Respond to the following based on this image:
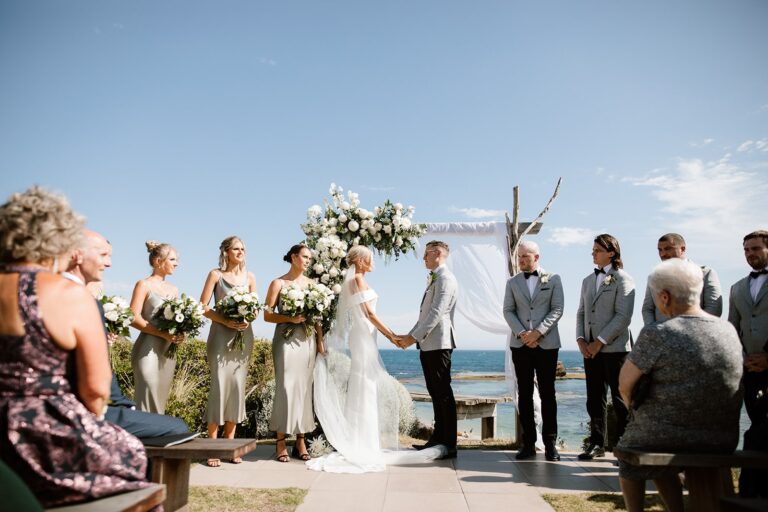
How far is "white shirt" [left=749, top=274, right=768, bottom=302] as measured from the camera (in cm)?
495

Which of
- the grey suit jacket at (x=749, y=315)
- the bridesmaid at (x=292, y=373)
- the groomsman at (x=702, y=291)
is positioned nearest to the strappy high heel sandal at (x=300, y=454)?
the bridesmaid at (x=292, y=373)

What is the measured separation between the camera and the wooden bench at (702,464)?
9.55 ft

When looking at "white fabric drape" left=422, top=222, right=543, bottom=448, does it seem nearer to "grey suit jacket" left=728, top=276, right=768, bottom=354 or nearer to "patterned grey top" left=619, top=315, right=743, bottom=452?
"grey suit jacket" left=728, top=276, right=768, bottom=354

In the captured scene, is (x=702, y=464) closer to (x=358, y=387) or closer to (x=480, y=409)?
(x=358, y=387)

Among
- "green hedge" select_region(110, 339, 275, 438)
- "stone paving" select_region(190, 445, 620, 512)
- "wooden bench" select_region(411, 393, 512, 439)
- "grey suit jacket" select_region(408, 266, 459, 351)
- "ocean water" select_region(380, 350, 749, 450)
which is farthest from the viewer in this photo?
"ocean water" select_region(380, 350, 749, 450)

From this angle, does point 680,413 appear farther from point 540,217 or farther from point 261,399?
point 261,399

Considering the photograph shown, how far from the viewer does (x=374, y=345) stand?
6152mm

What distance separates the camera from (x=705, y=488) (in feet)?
10.1

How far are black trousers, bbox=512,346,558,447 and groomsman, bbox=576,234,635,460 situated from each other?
0.38m

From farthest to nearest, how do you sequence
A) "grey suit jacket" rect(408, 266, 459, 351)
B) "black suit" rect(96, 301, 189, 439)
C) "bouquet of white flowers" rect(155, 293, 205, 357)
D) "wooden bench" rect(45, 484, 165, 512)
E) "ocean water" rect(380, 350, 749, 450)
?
"ocean water" rect(380, 350, 749, 450)
"grey suit jacket" rect(408, 266, 459, 351)
"bouquet of white flowers" rect(155, 293, 205, 357)
"black suit" rect(96, 301, 189, 439)
"wooden bench" rect(45, 484, 165, 512)

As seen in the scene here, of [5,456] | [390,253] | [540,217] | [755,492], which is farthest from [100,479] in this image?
[540,217]

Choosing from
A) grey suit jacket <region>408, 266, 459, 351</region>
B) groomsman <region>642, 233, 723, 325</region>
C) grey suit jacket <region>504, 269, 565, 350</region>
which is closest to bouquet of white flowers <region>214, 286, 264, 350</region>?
grey suit jacket <region>408, 266, 459, 351</region>

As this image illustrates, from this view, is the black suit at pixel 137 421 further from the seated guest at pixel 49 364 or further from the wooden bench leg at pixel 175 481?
the seated guest at pixel 49 364

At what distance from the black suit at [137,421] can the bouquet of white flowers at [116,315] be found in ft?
4.04
